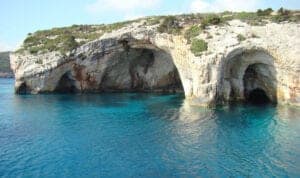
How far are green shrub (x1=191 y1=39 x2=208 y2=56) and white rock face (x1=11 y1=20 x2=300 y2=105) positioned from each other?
0.56 meters

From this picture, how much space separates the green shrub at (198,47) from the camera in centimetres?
4481

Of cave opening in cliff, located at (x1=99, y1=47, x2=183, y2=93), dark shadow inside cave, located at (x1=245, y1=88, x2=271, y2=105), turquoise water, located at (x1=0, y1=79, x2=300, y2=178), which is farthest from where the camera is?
cave opening in cliff, located at (x1=99, y1=47, x2=183, y2=93)

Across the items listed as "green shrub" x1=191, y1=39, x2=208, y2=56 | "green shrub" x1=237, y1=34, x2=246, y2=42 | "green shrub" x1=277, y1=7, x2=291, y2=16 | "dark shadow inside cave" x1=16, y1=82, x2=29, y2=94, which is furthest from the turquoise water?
"green shrub" x1=277, y1=7, x2=291, y2=16

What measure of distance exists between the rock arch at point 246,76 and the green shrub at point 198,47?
8.93 ft

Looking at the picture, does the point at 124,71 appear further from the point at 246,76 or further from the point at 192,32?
the point at 246,76

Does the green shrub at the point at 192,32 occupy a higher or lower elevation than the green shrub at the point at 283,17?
lower

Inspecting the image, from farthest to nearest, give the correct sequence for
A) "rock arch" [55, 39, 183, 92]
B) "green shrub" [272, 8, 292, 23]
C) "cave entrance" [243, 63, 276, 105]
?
"rock arch" [55, 39, 183, 92], "cave entrance" [243, 63, 276, 105], "green shrub" [272, 8, 292, 23]

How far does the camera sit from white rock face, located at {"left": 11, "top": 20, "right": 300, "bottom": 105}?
143 ft

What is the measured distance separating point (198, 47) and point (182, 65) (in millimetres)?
4229

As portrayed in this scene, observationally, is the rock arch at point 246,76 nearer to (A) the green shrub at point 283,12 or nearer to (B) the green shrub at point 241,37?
(B) the green shrub at point 241,37

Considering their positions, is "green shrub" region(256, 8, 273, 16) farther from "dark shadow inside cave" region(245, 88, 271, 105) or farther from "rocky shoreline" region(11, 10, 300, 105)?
"dark shadow inside cave" region(245, 88, 271, 105)

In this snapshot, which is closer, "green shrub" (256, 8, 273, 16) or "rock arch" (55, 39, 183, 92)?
"green shrub" (256, 8, 273, 16)

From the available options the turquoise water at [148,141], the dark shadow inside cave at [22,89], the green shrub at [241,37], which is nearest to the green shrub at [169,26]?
the green shrub at [241,37]

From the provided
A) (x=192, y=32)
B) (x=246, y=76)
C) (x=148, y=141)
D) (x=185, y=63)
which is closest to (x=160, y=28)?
(x=192, y=32)
